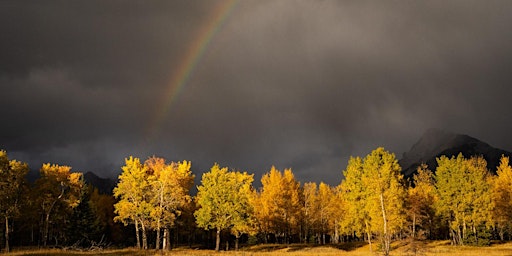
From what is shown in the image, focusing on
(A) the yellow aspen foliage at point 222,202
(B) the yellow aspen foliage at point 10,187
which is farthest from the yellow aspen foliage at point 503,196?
(B) the yellow aspen foliage at point 10,187

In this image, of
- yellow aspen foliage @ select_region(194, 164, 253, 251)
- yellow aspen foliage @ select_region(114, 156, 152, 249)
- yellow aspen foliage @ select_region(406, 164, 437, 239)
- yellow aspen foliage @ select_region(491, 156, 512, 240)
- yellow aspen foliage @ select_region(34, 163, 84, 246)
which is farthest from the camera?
yellow aspen foliage @ select_region(406, 164, 437, 239)

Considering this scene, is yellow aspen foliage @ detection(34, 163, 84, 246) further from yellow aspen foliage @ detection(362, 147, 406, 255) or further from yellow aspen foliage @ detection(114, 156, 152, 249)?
yellow aspen foliage @ detection(362, 147, 406, 255)

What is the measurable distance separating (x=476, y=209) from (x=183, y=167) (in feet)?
152

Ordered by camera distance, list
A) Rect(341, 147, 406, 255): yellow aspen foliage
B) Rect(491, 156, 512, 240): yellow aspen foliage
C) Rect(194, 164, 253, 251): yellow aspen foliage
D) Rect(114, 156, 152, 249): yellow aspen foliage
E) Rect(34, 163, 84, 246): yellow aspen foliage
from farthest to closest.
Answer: Rect(491, 156, 512, 240): yellow aspen foliage, Rect(34, 163, 84, 246): yellow aspen foliage, Rect(194, 164, 253, 251): yellow aspen foliage, Rect(114, 156, 152, 249): yellow aspen foliage, Rect(341, 147, 406, 255): yellow aspen foliage

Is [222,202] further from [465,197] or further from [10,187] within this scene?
[465,197]

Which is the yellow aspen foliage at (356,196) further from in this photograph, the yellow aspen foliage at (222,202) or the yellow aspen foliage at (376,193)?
the yellow aspen foliage at (222,202)

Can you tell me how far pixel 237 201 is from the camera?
183ft

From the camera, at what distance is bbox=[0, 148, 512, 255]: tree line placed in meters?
49.2

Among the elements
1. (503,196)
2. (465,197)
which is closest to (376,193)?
(465,197)

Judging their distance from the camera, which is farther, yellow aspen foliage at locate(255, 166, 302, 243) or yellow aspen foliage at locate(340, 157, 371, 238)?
yellow aspen foliage at locate(255, 166, 302, 243)

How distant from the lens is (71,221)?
62.1m

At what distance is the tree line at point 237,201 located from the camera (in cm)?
4919

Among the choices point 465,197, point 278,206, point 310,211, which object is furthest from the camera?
point 310,211

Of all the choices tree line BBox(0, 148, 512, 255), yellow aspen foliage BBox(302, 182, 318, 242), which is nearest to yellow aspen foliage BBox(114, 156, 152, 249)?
tree line BBox(0, 148, 512, 255)
